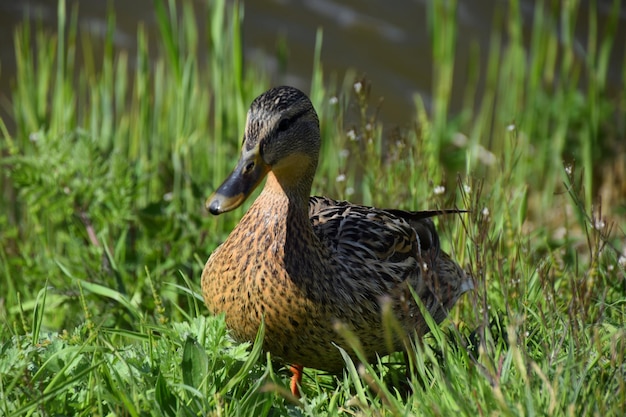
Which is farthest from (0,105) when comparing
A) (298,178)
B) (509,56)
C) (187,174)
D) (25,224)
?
(298,178)

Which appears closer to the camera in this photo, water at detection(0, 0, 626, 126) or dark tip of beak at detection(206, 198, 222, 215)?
dark tip of beak at detection(206, 198, 222, 215)

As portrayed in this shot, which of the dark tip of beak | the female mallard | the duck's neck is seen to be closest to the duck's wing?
the female mallard

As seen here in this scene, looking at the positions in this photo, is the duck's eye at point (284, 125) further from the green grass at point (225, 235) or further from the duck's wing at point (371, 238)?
the green grass at point (225, 235)

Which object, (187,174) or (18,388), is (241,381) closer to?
(18,388)

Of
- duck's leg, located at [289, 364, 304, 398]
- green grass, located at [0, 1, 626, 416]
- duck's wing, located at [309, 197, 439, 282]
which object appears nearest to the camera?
green grass, located at [0, 1, 626, 416]

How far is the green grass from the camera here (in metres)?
2.41

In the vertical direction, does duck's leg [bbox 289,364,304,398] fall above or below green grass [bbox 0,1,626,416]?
below

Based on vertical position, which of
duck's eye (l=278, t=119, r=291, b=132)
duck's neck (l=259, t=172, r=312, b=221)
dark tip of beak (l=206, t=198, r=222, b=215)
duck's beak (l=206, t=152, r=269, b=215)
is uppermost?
duck's eye (l=278, t=119, r=291, b=132)

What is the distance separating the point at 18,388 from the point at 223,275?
0.78 meters

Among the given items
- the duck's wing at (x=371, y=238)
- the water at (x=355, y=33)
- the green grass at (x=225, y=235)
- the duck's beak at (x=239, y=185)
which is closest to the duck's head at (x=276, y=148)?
the duck's beak at (x=239, y=185)

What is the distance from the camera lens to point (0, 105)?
6.68 meters

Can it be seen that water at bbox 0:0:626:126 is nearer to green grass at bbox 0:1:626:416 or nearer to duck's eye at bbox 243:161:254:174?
green grass at bbox 0:1:626:416

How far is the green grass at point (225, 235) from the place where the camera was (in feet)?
7.90

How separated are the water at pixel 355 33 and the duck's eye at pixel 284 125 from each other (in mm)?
4153
